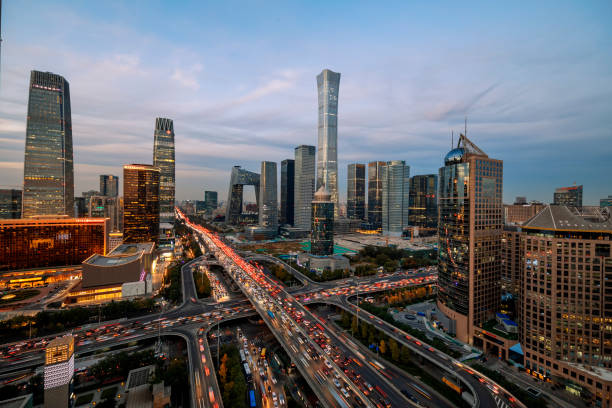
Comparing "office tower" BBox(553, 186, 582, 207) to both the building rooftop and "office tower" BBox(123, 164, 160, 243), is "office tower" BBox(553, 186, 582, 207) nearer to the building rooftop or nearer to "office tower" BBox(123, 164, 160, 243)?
the building rooftop

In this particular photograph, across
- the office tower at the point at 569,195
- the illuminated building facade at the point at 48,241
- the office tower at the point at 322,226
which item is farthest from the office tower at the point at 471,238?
the illuminated building facade at the point at 48,241

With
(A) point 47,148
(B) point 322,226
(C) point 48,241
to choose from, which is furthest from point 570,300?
(A) point 47,148

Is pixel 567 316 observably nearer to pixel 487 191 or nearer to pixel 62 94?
pixel 487 191

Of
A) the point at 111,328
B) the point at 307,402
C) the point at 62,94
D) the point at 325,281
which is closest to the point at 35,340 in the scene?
the point at 111,328

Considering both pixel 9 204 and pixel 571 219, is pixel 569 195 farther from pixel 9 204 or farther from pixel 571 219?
pixel 9 204

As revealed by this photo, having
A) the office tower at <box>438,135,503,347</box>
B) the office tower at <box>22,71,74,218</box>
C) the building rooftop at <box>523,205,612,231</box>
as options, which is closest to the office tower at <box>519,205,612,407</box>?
the building rooftop at <box>523,205,612,231</box>

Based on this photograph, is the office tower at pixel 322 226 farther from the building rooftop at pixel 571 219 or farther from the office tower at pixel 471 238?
the building rooftop at pixel 571 219
